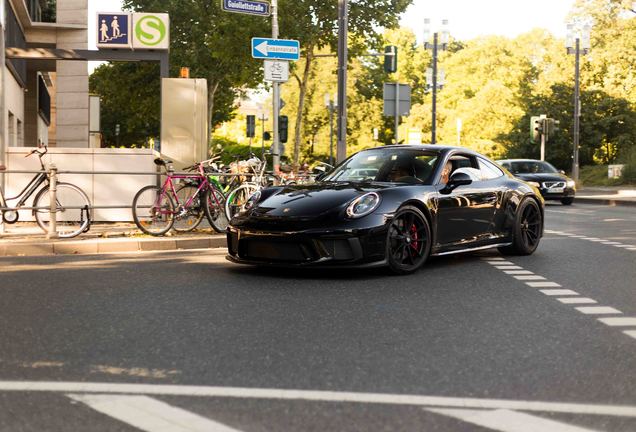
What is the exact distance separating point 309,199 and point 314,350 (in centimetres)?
389

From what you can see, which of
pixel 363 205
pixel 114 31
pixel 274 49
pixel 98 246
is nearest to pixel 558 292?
pixel 363 205

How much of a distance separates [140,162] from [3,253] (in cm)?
458

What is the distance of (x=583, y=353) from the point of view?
18.0 ft

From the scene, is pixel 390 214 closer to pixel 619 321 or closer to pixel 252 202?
pixel 252 202

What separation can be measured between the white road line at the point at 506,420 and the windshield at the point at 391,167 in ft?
19.6

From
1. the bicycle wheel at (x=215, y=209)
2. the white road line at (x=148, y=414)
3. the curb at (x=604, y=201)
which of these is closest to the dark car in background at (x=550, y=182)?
the curb at (x=604, y=201)

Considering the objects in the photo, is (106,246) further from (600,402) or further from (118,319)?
(600,402)

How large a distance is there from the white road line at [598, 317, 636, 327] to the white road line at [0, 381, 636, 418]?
7.77 ft

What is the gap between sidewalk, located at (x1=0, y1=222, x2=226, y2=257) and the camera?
1148 centimetres

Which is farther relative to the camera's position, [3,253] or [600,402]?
[3,253]

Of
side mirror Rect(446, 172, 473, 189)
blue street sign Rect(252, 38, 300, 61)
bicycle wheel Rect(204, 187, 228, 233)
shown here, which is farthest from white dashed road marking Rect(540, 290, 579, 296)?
blue street sign Rect(252, 38, 300, 61)

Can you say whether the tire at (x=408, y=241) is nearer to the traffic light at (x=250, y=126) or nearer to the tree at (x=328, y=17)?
the tree at (x=328, y=17)

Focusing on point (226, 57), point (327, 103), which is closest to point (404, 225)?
point (226, 57)

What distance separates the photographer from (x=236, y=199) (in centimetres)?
1398
